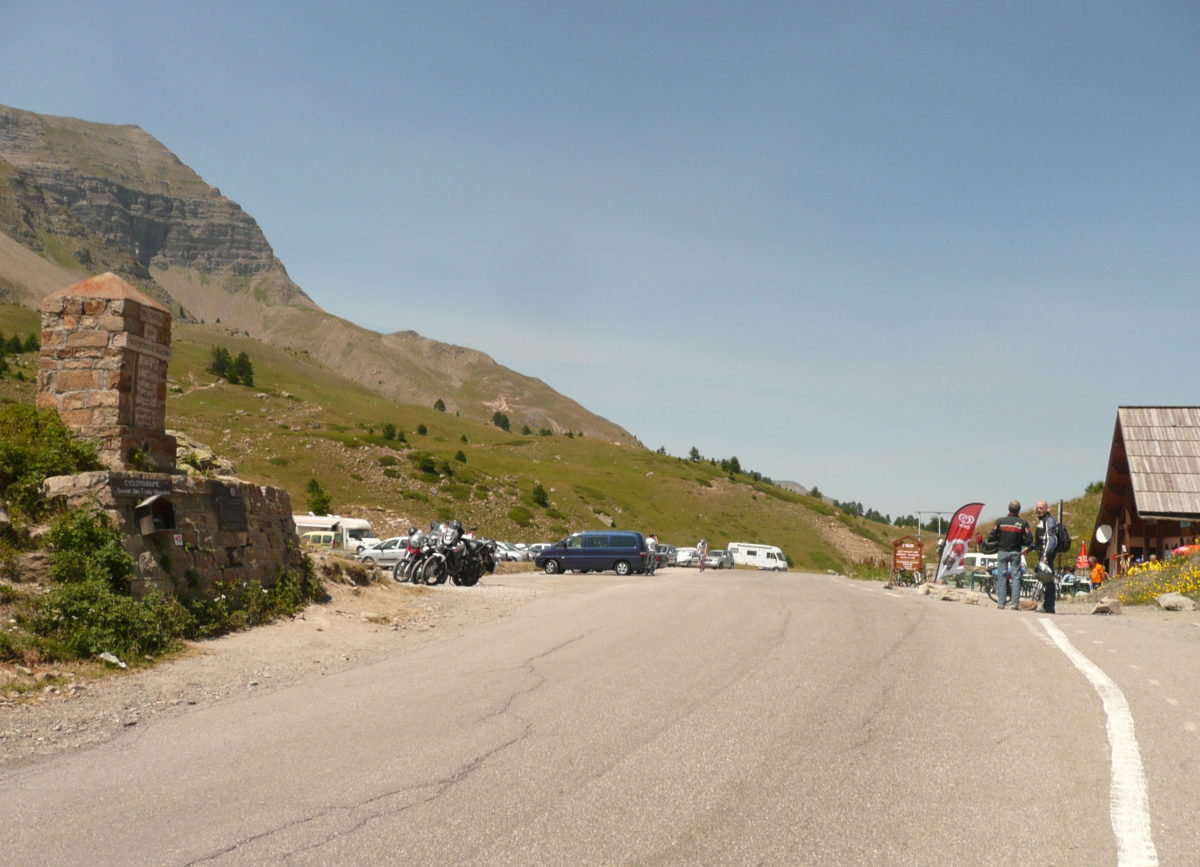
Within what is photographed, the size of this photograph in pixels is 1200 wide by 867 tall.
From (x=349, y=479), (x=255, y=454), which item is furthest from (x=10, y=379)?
(x=349, y=479)

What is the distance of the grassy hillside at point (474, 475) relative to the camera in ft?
232

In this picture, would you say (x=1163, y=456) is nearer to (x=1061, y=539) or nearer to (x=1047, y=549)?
(x=1061, y=539)

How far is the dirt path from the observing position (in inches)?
283

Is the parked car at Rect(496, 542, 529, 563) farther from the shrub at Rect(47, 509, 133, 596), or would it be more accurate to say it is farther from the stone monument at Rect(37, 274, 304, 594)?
the shrub at Rect(47, 509, 133, 596)

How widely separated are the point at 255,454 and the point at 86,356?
64558 millimetres

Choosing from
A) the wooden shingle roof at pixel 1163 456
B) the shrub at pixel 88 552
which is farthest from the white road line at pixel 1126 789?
the wooden shingle roof at pixel 1163 456

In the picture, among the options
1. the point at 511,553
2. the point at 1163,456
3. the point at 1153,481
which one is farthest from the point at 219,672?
the point at 511,553

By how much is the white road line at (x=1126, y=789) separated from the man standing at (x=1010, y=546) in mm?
8047

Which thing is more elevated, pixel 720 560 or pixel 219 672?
pixel 219 672

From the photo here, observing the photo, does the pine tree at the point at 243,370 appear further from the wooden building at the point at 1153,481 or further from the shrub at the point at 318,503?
the wooden building at the point at 1153,481

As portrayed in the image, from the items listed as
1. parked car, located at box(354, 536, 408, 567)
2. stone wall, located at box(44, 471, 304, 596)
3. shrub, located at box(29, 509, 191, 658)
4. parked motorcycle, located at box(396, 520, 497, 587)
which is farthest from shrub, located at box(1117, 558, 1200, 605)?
parked car, located at box(354, 536, 408, 567)

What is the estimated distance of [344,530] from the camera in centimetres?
4109

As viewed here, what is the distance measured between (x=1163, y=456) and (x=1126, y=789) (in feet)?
84.7

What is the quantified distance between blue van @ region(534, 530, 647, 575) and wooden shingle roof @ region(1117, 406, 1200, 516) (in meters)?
18.4
